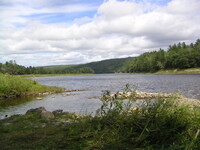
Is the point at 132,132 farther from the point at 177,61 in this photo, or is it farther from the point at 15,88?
the point at 177,61

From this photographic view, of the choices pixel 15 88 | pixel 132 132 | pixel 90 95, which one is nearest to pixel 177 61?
pixel 90 95

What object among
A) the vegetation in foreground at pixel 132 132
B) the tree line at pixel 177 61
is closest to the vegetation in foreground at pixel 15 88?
the vegetation in foreground at pixel 132 132

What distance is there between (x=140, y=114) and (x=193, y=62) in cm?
12696

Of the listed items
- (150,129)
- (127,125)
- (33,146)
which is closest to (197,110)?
(150,129)

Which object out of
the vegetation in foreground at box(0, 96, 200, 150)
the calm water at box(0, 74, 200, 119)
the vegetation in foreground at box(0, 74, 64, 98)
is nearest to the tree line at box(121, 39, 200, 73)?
the calm water at box(0, 74, 200, 119)

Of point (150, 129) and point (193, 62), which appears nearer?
point (150, 129)

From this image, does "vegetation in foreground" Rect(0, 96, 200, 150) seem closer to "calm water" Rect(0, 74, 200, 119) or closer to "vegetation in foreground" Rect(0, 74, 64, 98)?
"calm water" Rect(0, 74, 200, 119)

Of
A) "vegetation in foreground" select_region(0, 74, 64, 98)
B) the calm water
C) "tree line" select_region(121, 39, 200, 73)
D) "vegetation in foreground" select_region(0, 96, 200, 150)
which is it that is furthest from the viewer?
"tree line" select_region(121, 39, 200, 73)

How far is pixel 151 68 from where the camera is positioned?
6265 inches

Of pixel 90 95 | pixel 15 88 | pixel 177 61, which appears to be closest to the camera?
pixel 90 95

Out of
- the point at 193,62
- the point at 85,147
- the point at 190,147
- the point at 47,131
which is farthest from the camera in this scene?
the point at 193,62

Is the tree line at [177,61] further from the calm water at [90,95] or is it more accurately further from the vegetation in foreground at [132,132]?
the vegetation in foreground at [132,132]

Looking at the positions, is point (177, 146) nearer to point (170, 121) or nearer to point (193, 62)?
point (170, 121)

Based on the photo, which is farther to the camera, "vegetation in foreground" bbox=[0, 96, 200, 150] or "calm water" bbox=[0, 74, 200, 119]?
"calm water" bbox=[0, 74, 200, 119]
